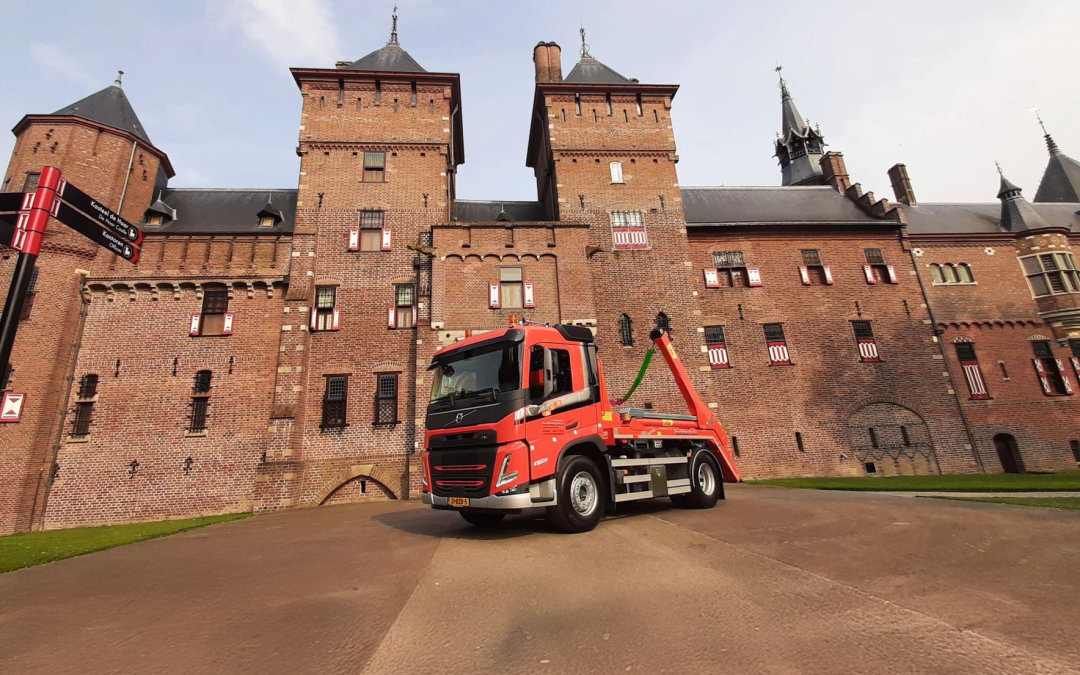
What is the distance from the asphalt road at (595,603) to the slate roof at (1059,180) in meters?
30.5

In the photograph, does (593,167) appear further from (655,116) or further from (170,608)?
(170,608)

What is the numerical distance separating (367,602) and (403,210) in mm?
15213

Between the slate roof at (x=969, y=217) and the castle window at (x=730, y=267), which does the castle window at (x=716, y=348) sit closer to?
the castle window at (x=730, y=267)

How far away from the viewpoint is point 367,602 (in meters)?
3.89

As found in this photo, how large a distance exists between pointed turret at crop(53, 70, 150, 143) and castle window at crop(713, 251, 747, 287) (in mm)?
24340

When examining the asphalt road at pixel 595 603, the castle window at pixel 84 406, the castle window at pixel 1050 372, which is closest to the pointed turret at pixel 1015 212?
the castle window at pixel 1050 372

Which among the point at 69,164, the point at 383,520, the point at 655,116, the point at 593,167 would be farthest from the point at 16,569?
the point at 655,116

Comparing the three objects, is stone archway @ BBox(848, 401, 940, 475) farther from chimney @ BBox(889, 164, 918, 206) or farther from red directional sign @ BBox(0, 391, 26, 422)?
red directional sign @ BBox(0, 391, 26, 422)

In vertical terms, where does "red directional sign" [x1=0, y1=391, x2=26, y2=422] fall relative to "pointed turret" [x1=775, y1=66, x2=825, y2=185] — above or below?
below

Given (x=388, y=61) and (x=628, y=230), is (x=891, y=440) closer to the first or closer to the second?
(x=628, y=230)

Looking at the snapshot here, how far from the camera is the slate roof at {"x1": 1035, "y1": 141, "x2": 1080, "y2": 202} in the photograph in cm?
2439

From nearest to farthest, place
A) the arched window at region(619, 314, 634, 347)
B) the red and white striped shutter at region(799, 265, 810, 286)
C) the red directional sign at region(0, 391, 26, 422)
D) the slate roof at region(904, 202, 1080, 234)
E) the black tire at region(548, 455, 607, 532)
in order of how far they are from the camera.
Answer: the black tire at region(548, 455, 607, 532) < the red directional sign at region(0, 391, 26, 422) < the arched window at region(619, 314, 634, 347) < the red and white striped shutter at region(799, 265, 810, 286) < the slate roof at region(904, 202, 1080, 234)

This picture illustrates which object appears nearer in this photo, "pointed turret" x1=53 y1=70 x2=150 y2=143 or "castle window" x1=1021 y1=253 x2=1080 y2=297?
"pointed turret" x1=53 y1=70 x2=150 y2=143

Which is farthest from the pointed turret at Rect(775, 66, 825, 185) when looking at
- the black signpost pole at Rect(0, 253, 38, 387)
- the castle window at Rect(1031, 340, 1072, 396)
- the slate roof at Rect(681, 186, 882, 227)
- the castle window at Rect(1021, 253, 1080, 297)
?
the black signpost pole at Rect(0, 253, 38, 387)
